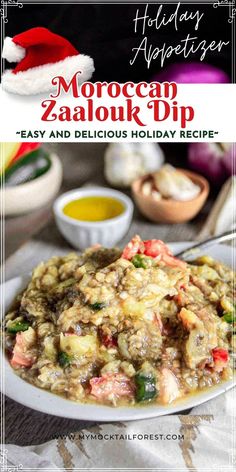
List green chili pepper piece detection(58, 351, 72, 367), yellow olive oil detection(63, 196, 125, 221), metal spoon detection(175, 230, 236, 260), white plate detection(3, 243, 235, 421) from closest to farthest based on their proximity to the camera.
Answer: white plate detection(3, 243, 235, 421)
green chili pepper piece detection(58, 351, 72, 367)
metal spoon detection(175, 230, 236, 260)
yellow olive oil detection(63, 196, 125, 221)

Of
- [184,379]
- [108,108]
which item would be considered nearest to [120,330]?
[184,379]

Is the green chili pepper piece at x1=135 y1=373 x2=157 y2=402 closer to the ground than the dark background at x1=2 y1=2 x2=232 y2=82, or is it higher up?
closer to the ground

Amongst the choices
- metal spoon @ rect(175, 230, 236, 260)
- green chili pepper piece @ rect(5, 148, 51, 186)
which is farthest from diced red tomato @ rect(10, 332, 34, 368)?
green chili pepper piece @ rect(5, 148, 51, 186)

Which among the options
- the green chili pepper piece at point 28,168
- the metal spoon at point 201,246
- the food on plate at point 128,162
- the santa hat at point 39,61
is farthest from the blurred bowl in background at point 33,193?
the santa hat at point 39,61

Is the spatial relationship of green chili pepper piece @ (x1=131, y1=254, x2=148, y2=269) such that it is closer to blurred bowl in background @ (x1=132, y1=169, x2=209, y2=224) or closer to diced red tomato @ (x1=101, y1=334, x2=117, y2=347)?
diced red tomato @ (x1=101, y1=334, x2=117, y2=347)

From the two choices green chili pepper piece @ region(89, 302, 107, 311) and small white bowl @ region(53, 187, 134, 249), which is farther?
small white bowl @ region(53, 187, 134, 249)

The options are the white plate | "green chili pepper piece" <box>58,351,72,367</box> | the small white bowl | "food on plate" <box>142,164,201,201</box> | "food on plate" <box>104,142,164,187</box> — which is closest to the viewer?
the white plate

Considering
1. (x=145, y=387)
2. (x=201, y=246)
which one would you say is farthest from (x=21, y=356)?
(x=201, y=246)
